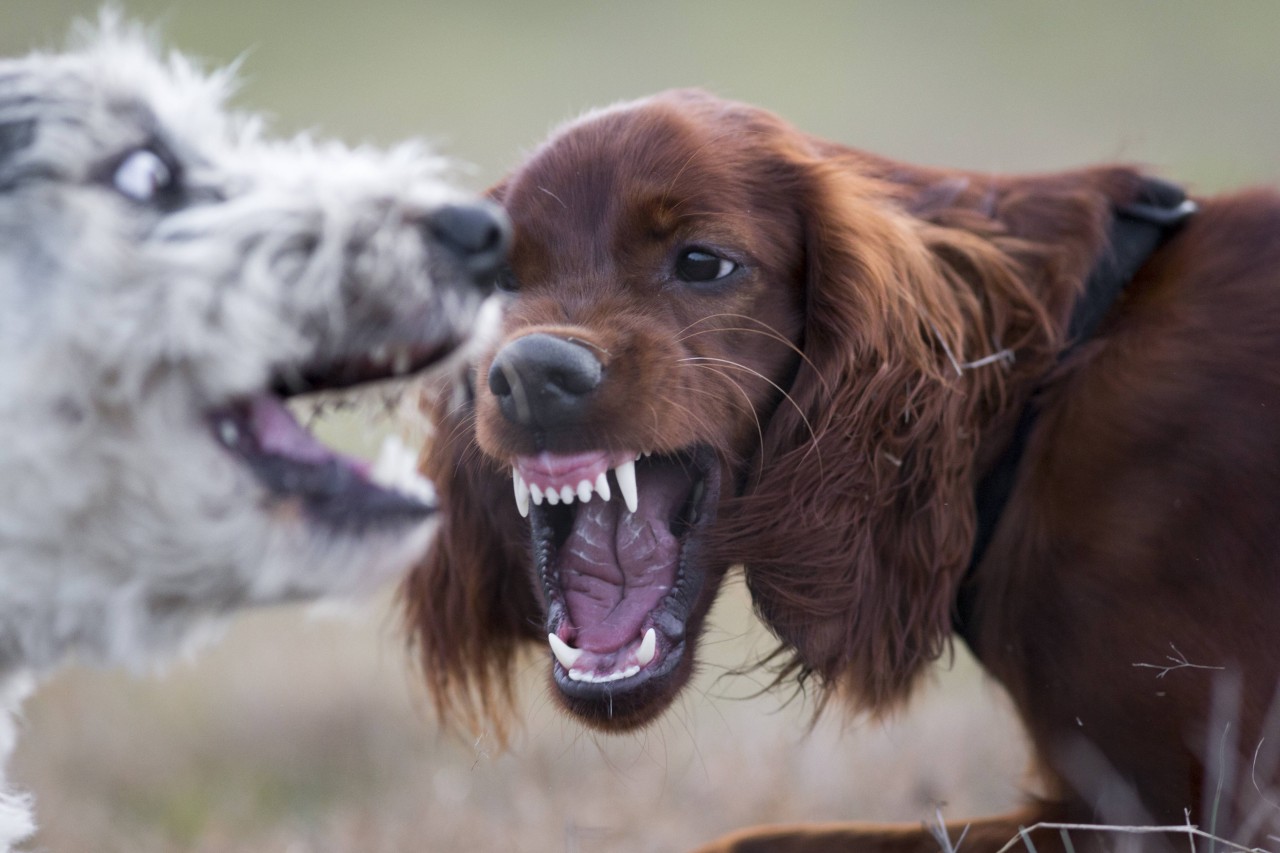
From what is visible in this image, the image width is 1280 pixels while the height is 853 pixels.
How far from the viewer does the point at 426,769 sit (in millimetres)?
4531

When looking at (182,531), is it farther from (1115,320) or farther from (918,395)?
(1115,320)

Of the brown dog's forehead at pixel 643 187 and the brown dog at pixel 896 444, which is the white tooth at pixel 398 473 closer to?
the brown dog at pixel 896 444

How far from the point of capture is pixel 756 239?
2.65m

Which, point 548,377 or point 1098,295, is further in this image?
point 1098,295

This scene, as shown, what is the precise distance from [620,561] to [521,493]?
24 cm

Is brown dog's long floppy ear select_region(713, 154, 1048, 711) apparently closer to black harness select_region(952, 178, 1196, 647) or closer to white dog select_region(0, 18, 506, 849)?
black harness select_region(952, 178, 1196, 647)

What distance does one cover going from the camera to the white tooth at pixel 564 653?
8.30ft

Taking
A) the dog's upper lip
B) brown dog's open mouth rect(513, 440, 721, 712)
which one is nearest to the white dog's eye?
the dog's upper lip

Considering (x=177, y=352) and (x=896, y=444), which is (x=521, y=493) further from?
(x=177, y=352)

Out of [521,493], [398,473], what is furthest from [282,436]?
[521,493]

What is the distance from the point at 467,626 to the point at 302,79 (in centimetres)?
1807

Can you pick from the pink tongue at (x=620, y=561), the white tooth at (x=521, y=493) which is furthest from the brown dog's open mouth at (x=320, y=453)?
the pink tongue at (x=620, y=561)

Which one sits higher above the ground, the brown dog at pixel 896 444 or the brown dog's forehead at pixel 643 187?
the brown dog's forehead at pixel 643 187

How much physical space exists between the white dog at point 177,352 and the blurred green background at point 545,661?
267mm
